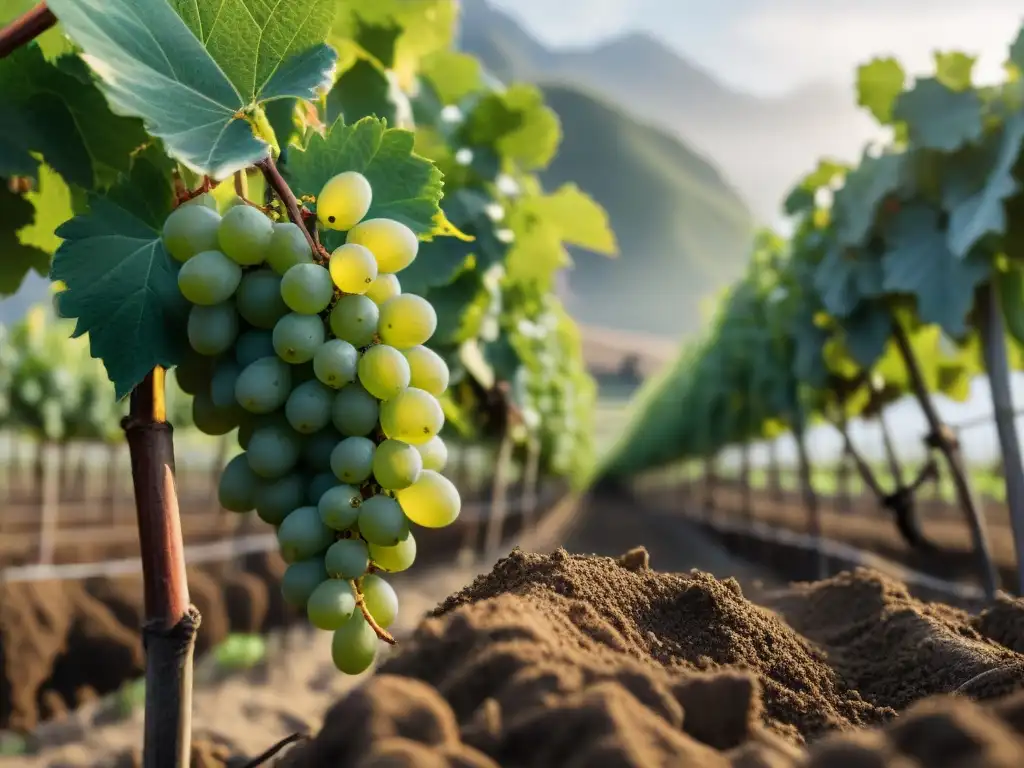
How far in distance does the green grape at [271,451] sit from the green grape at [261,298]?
139 mm

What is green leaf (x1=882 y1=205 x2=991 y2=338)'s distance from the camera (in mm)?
3642

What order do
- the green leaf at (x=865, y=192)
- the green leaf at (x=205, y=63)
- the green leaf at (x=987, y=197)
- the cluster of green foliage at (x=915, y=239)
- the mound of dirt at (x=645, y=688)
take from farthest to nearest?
the green leaf at (x=865, y=192)
the cluster of green foliage at (x=915, y=239)
the green leaf at (x=987, y=197)
the green leaf at (x=205, y=63)
the mound of dirt at (x=645, y=688)

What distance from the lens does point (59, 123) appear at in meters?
1.48

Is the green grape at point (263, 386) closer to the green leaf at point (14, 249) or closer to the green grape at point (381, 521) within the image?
the green grape at point (381, 521)

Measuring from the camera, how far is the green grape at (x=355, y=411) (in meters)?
1.11

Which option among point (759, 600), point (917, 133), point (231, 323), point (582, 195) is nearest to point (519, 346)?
point (582, 195)

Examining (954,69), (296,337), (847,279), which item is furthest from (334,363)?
(847,279)

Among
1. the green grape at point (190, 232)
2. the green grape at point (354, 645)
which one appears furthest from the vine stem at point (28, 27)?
the green grape at point (354, 645)

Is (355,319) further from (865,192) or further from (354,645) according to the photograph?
(865,192)

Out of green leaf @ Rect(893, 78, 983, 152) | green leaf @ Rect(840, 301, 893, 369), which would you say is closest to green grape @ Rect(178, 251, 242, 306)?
green leaf @ Rect(893, 78, 983, 152)

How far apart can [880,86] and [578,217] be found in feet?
5.19

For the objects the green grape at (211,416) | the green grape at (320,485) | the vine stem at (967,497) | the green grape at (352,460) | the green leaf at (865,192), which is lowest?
the vine stem at (967,497)

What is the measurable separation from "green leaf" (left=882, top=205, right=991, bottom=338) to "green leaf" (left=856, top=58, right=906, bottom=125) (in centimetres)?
51

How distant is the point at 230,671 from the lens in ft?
24.1
